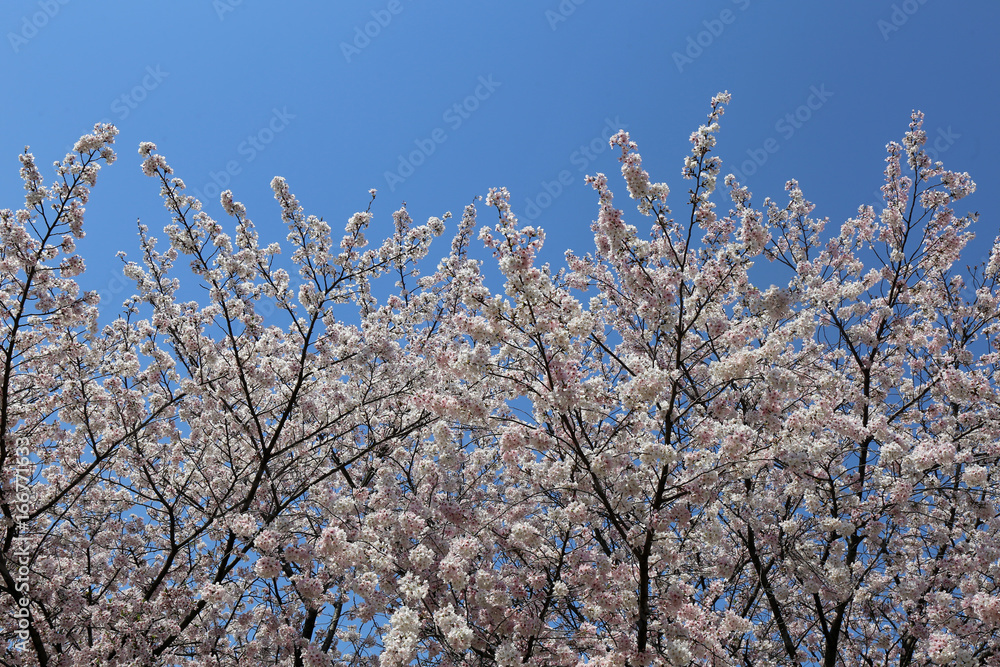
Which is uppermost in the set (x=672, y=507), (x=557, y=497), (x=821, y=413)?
(x=821, y=413)

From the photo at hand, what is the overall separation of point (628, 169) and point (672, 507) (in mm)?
3587

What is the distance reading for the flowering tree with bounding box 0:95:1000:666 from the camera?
6.30m

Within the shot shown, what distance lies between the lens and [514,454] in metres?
7.32

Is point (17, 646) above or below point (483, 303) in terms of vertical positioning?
below

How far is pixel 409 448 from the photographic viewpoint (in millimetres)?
10180

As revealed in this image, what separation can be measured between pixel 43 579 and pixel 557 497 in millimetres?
6409

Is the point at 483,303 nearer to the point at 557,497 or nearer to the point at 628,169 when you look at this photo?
the point at 628,169

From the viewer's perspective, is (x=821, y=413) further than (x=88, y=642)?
No

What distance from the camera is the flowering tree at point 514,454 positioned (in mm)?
6301

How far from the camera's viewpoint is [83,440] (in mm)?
9141

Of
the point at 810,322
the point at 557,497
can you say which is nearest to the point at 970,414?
the point at 810,322

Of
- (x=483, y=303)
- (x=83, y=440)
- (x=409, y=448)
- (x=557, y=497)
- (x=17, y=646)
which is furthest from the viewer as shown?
(x=409, y=448)

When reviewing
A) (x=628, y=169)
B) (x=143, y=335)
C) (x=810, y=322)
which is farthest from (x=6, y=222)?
(x=810, y=322)

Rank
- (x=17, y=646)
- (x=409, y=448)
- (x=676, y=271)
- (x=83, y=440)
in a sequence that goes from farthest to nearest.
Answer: (x=409, y=448) → (x=83, y=440) → (x=17, y=646) → (x=676, y=271)
